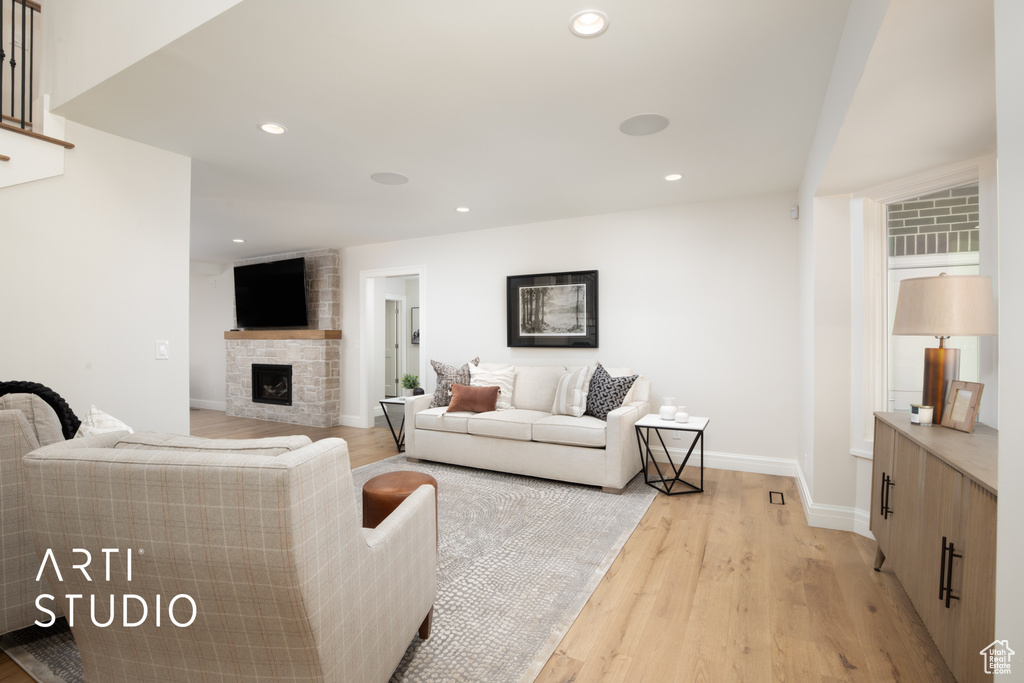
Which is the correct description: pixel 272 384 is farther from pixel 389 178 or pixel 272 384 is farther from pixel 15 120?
pixel 15 120

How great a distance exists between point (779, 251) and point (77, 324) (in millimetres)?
4893

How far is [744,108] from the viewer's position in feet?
8.23

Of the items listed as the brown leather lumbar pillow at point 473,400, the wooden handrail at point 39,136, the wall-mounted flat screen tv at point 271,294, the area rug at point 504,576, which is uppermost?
the wooden handrail at point 39,136

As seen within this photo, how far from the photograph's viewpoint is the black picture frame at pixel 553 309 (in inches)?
187

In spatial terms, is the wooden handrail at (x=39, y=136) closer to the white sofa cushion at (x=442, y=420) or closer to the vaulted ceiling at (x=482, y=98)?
the vaulted ceiling at (x=482, y=98)

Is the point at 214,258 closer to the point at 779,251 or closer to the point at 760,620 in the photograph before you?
the point at 779,251

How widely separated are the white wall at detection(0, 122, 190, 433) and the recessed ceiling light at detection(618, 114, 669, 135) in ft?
9.38

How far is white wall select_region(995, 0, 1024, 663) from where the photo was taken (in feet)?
2.60

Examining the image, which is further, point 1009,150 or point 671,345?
point 671,345

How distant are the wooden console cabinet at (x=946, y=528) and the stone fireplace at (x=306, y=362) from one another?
5793 millimetres

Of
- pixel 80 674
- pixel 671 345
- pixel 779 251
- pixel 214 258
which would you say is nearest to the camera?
pixel 80 674

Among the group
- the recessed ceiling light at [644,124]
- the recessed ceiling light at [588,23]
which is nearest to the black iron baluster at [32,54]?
the recessed ceiling light at [588,23]

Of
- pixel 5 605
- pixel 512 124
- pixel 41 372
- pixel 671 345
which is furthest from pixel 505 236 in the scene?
pixel 5 605

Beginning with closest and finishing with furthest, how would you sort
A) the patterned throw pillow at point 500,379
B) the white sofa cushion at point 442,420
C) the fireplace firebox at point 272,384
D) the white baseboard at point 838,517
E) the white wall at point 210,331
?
the white baseboard at point 838,517
the white sofa cushion at point 442,420
the patterned throw pillow at point 500,379
the fireplace firebox at point 272,384
the white wall at point 210,331
